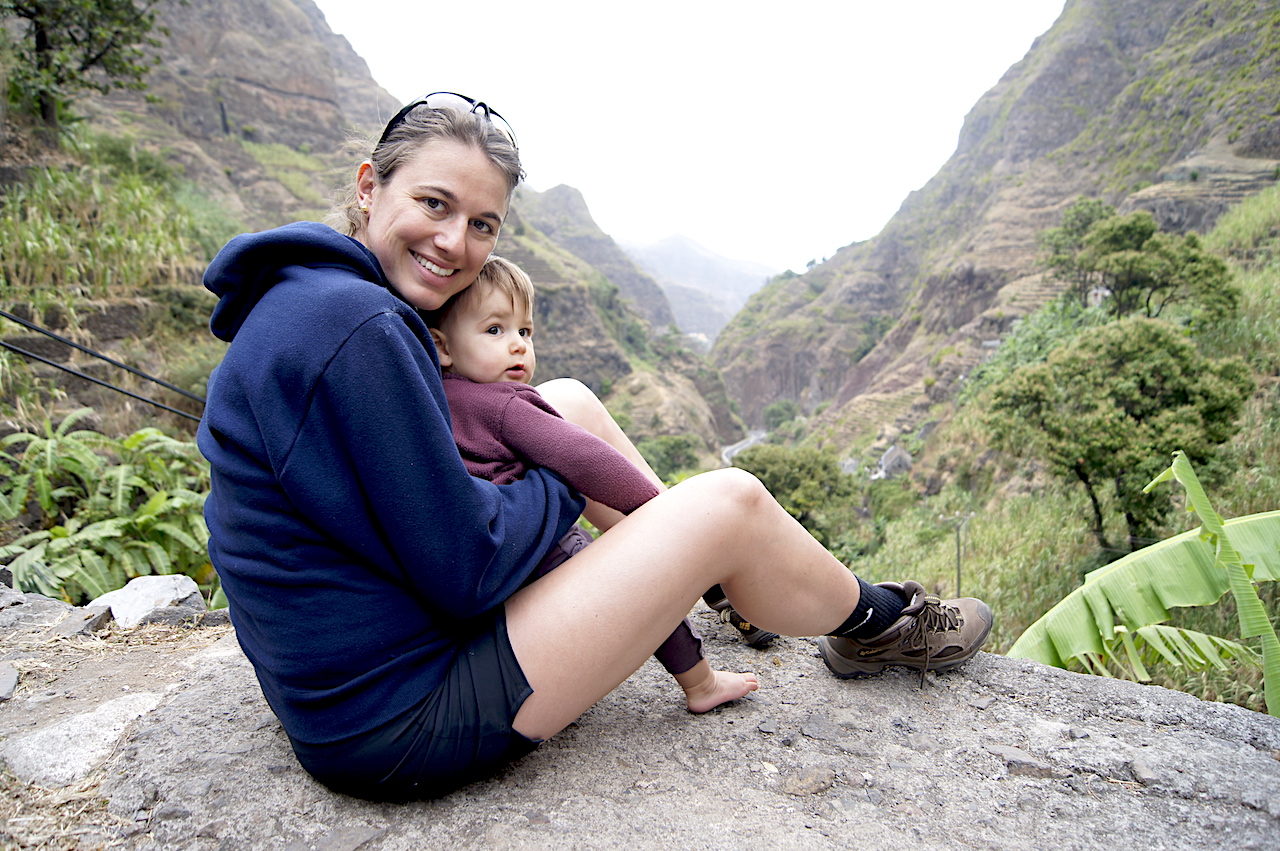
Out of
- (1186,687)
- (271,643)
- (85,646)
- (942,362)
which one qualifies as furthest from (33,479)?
(942,362)

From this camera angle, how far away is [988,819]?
1.40 m

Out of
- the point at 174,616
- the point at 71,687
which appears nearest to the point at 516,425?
the point at 71,687

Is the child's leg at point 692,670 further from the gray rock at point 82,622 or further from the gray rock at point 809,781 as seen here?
the gray rock at point 82,622

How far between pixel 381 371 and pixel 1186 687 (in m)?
4.85

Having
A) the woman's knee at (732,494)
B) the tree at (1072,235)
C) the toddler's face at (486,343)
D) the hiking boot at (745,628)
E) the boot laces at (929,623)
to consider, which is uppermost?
the tree at (1072,235)

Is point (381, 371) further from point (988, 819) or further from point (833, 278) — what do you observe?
point (833, 278)

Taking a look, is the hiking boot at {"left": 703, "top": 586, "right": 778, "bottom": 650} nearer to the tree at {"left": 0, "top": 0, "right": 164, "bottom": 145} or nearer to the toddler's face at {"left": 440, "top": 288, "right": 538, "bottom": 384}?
the toddler's face at {"left": 440, "top": 288, "right": 538, "bottom": 384}

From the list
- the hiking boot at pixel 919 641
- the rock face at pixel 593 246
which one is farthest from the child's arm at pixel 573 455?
the rock face at pixel 593 246

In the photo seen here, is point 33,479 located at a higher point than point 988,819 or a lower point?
lower

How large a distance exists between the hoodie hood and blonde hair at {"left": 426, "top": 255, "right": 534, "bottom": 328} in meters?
0.39

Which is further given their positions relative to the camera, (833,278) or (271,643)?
(833,278)

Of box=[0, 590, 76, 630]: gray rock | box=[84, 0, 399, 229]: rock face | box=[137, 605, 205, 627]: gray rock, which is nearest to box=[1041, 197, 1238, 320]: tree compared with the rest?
box=[137, 605, 205, 627]: gray rock

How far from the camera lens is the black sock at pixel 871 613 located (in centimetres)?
175

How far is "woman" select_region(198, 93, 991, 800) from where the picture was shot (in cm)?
107
